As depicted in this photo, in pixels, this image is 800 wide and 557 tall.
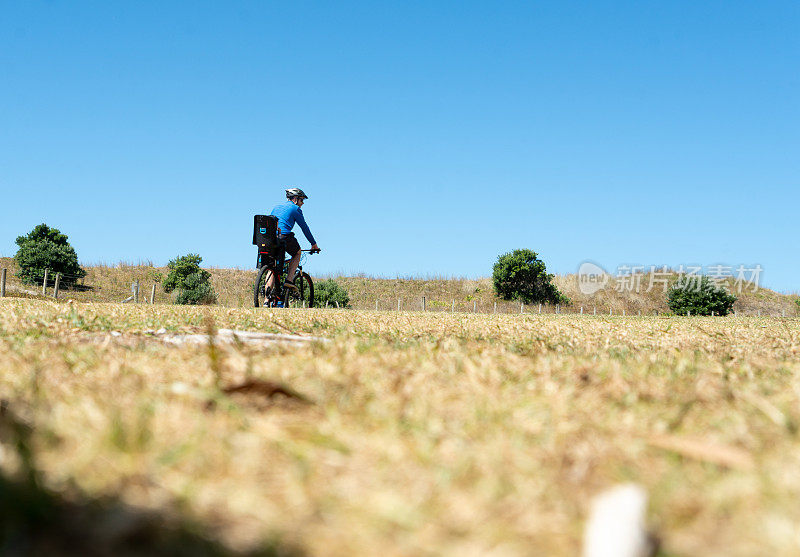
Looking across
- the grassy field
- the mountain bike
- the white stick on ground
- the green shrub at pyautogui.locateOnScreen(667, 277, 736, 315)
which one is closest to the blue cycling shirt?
the mountain bike

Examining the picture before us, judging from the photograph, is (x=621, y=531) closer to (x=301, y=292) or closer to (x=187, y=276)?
(x=301, y=292)

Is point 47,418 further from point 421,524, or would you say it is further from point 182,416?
point 421,524

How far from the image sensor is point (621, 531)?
0.95 metres

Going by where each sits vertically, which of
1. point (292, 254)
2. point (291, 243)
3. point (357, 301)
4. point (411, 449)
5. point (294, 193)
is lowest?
point (411, 449)

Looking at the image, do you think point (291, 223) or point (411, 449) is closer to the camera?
point (411, 449)

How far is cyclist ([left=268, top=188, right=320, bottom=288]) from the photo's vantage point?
10070 millimetres

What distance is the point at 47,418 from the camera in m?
1.64

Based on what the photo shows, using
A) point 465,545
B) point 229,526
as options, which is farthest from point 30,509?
point 465,545

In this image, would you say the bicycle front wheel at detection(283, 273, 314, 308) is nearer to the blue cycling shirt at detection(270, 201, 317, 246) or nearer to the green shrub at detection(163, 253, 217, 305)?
the blue cycling shirt at detection(270, 201, 317, 246)

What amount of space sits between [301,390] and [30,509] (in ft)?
3.04

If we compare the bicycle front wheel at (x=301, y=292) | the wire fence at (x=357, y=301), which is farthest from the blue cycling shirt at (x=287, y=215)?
the wire fence at (x=357, y=301)

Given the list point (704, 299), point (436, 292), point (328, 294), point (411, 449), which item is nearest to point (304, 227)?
point (411, 449)

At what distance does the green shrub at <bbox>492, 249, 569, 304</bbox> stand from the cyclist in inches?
1738

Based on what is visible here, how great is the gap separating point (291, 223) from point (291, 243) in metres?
0.34
